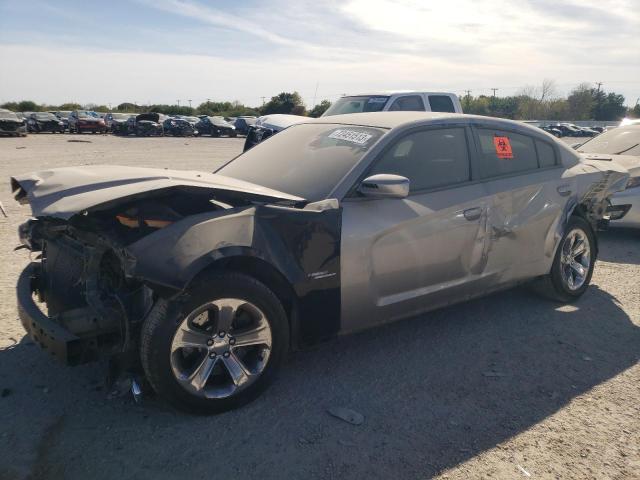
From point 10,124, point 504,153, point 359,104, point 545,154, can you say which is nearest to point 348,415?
point 504,153

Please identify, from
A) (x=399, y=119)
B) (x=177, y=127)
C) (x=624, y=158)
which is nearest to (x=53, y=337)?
(x=399, y=119)

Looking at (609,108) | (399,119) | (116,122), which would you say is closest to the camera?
(399,119)

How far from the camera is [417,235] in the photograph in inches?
146

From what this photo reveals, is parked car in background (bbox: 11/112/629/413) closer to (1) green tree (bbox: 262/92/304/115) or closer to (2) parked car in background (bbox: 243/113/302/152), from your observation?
(2) parked car in background (bbox: 243/113/302/152)

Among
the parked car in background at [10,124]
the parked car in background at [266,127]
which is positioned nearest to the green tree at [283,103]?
the parked car in background at [10,124]

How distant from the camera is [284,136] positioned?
4.61 meters

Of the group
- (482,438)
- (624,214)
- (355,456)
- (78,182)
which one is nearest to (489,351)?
(482,438)

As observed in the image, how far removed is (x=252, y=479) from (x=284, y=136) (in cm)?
287

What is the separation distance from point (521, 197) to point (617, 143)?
462 centimetres

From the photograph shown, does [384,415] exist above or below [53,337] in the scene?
below

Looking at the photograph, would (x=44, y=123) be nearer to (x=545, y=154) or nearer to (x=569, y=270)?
(x=545, y=154)

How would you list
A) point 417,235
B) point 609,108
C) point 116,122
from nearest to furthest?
point 417,235 → point 116,122 → point 609,108

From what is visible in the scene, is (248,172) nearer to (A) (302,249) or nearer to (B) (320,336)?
(A) (302,249)

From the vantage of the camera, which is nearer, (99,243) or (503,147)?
(99,243)
